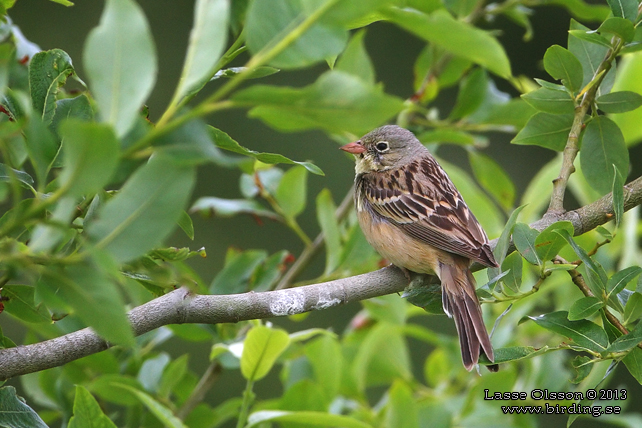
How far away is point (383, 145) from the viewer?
12.4 ft

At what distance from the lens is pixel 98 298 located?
34.9 inches

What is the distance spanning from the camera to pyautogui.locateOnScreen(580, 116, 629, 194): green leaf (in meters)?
2.04

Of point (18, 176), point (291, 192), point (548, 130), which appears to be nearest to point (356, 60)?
point (291, 192)

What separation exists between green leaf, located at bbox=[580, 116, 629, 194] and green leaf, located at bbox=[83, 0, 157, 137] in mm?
1520

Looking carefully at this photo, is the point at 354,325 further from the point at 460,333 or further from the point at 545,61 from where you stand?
the point at 545,61

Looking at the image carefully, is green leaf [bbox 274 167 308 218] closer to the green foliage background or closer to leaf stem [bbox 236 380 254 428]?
the green foliage background

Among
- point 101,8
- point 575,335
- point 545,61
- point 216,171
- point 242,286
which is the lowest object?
point 216,171

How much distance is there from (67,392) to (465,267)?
5.34 feet

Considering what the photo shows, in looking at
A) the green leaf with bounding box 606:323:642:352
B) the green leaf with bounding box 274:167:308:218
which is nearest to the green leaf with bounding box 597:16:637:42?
the green leaf with bounding box 606:323:642:352

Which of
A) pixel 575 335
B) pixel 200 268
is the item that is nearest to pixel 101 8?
pixel 200 268

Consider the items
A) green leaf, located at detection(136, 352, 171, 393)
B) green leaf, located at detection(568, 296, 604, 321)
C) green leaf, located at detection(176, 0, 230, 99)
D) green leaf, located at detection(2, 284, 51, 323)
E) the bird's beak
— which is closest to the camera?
green leaf, located at detection(176, 0, 230, 99)

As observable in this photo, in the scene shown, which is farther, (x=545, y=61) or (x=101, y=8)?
(x=101, y=8)

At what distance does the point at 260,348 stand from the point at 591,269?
0.89 meters

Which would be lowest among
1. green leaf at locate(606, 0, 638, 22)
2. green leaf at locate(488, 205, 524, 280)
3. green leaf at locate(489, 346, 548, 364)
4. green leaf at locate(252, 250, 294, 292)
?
green leaf at locate(252, 250, 294, 292)
